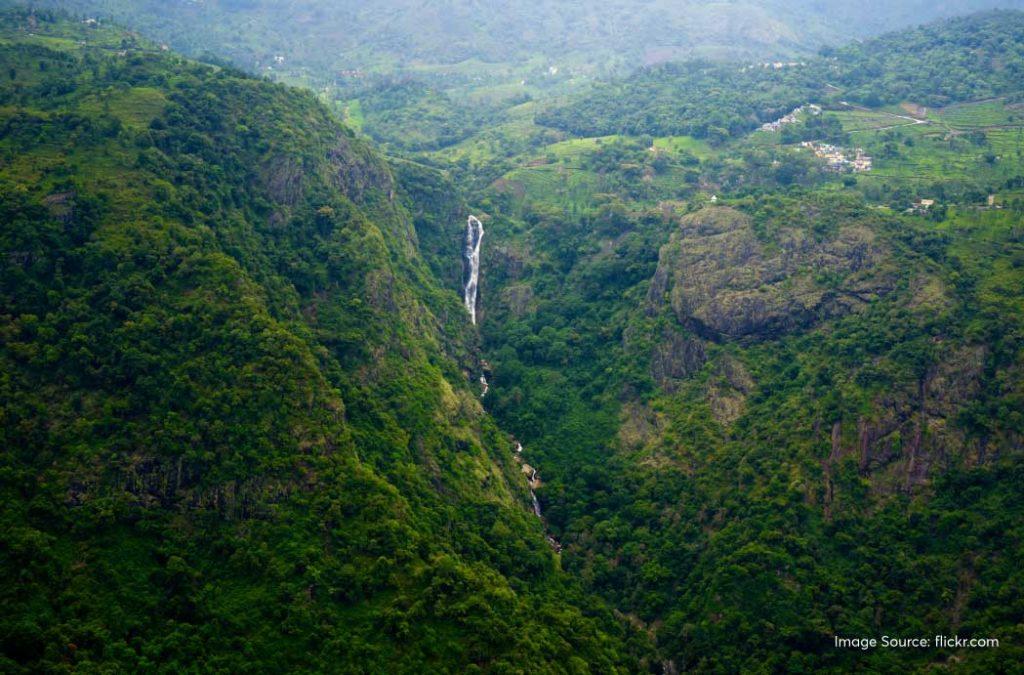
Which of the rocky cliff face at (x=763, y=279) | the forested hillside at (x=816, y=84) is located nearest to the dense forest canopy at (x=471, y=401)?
the rocky cliff face at (x=763, y=279)

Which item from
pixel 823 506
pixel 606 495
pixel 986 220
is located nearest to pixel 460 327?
pixel 606 495

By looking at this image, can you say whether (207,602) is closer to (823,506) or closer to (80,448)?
(80,448)

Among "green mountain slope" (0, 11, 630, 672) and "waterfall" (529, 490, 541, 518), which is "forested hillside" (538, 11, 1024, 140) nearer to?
"green mountain slope" (0, 11, 630, 672)

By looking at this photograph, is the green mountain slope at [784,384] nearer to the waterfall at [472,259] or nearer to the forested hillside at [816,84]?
the waterfall at [472,259]

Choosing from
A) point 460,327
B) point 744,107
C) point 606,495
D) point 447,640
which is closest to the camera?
point 447,640

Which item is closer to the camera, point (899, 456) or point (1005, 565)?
point (1005, 565)

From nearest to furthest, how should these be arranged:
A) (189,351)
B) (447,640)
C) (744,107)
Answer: (447,640), (189,351), (744,107)

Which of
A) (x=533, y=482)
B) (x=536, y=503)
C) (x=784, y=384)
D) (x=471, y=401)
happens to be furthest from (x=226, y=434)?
(x=784, y=384)
